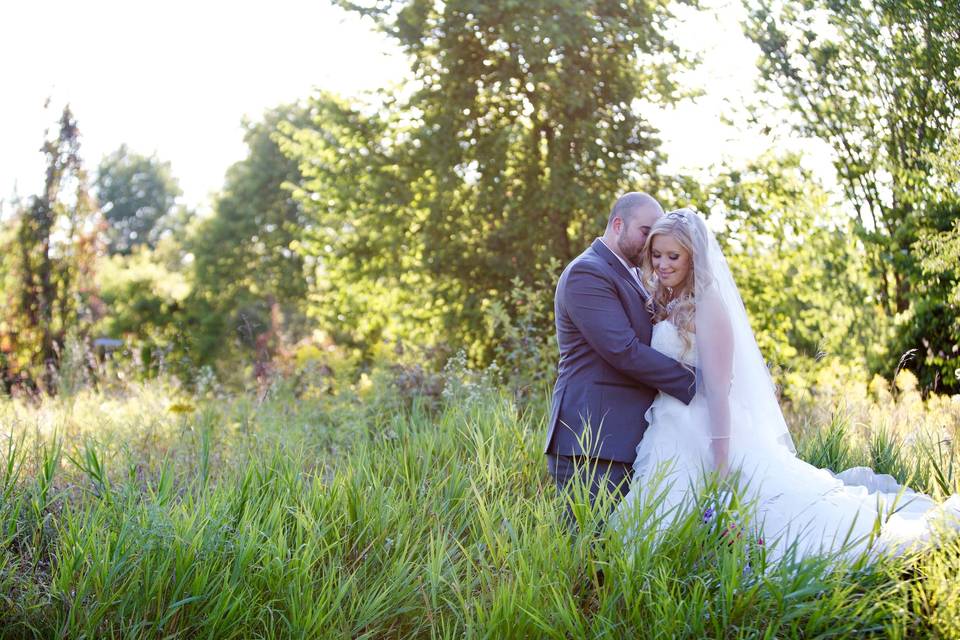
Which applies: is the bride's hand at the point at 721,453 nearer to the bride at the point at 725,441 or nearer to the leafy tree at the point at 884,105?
the bride at the point at 725,441

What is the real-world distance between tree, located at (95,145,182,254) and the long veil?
2256 inches

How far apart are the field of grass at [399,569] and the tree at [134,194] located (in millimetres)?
56539

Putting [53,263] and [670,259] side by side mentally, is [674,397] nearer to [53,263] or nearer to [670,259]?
[670,259]

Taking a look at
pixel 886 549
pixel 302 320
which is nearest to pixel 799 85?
pixel 886 549

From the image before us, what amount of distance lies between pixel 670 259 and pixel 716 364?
55 centimetres

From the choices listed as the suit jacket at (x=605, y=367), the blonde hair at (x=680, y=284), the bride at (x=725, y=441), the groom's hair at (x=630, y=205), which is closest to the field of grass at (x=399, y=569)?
the bride at (x=725, y=441)

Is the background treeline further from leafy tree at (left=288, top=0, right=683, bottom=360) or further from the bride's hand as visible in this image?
the bride's hand

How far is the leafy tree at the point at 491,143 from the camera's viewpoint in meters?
11.1

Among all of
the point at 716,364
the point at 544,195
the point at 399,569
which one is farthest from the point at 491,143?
the point at 399,569

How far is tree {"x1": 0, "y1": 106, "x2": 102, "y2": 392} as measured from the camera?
12055 mm

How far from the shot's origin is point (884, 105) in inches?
363

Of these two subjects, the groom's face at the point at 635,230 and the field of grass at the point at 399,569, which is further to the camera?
the groom's face at the point at 635,230

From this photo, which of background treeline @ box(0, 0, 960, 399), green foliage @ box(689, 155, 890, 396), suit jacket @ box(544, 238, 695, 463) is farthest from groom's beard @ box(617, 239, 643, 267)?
green foliage @ box(689, 155, 890, 396)

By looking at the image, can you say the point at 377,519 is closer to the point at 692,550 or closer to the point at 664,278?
the point at 692,550
